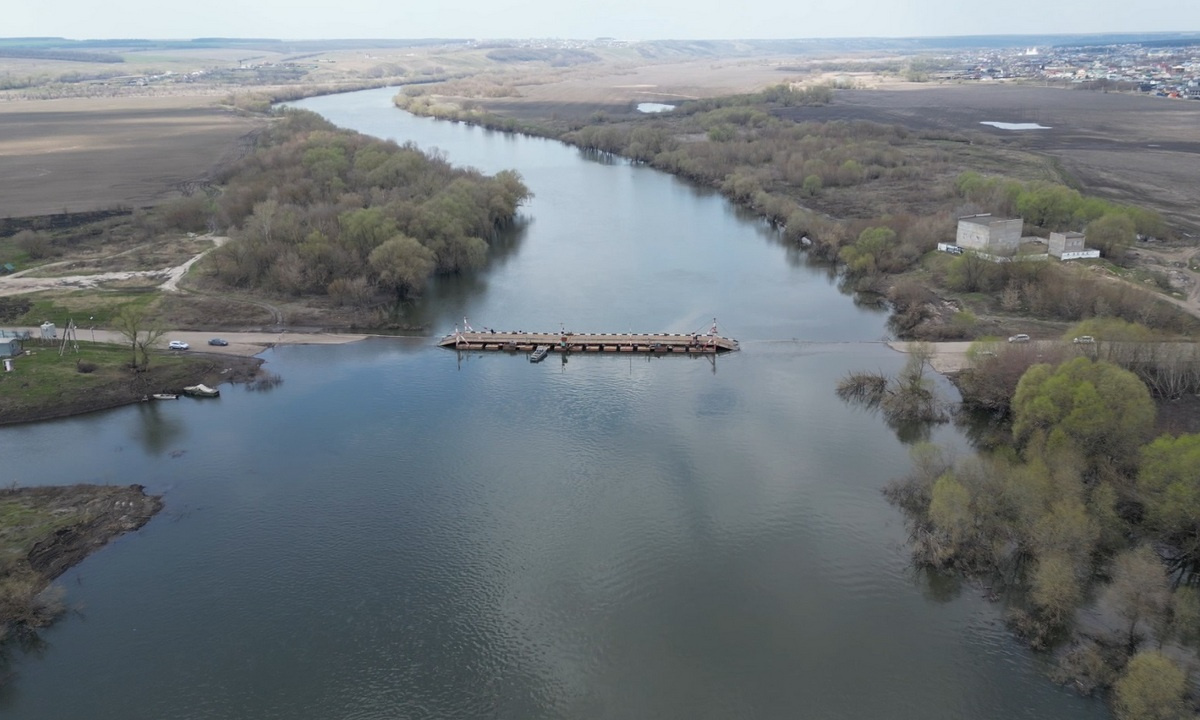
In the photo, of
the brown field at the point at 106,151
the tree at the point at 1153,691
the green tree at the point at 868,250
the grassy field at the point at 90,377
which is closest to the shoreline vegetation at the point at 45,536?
the grassy field at the point at 90,377

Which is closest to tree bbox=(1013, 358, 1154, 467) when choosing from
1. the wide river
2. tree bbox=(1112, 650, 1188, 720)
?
the wide river

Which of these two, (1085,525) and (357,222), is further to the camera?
(357,222)

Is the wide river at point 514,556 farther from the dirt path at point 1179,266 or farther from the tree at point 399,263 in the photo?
the dirt path at point 1179,266

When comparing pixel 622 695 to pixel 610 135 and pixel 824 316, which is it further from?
pixel 610 135

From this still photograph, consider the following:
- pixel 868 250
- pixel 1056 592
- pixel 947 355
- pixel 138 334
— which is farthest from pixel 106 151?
pixel 1056 592

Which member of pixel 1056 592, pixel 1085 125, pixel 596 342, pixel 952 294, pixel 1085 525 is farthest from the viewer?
pixel 1085 125

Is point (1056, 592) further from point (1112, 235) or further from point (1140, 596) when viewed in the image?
point (1112, 235)
